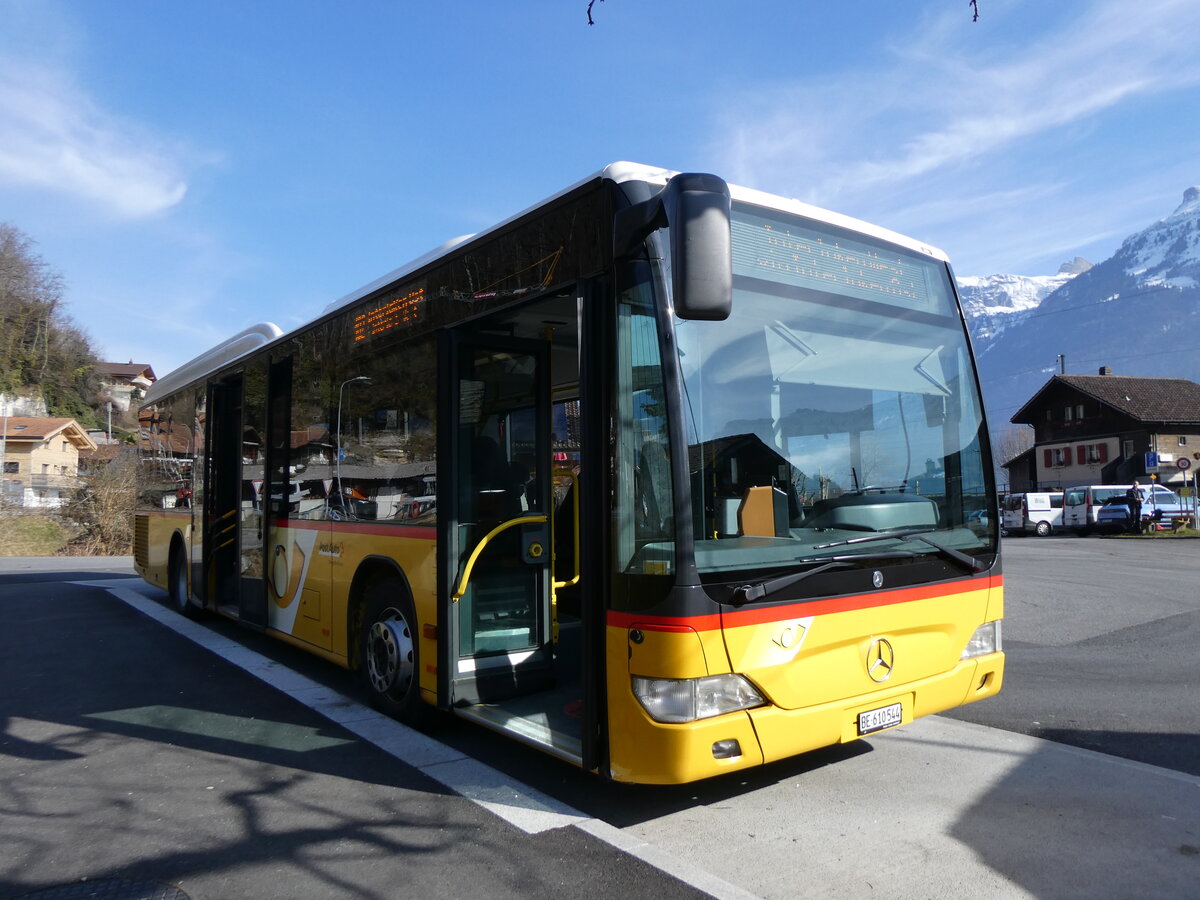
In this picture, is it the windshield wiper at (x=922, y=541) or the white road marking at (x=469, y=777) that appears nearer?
the white road marking at (x=469, y=777)

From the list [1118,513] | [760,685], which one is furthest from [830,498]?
[1118,513]

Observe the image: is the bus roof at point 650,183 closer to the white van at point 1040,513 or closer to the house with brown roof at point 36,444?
the white van at point 1040,513

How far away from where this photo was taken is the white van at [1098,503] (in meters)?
34.7

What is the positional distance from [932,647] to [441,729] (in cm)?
309

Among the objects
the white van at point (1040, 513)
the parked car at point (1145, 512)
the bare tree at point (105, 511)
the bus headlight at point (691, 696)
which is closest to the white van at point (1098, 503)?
the parked car at point (1145, 512)

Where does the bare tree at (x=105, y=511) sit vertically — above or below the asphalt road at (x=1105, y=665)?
above

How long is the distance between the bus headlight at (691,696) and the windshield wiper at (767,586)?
1.11ft

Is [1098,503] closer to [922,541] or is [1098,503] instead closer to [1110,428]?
[1110,428]

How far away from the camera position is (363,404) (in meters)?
6.34

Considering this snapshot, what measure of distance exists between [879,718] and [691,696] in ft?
3.84

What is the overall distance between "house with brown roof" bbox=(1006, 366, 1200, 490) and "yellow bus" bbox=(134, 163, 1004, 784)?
52.6m

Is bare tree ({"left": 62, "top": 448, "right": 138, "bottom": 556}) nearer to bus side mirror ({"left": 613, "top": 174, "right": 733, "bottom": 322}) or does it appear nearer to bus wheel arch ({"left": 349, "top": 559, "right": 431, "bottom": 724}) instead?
bus wheel arch ({"left": 349, "top": 559, "right": 431, "bottom": 724})

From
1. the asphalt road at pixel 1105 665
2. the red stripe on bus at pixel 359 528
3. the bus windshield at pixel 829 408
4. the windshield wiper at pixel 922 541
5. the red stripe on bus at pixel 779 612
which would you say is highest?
the bus windshield at pixel 829 408

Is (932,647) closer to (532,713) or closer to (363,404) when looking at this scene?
(532,713)
